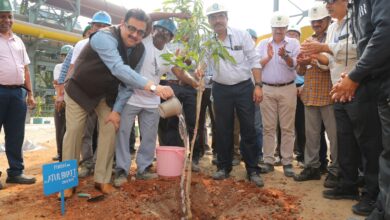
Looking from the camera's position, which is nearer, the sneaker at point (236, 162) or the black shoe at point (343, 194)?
the black shoe at point (343, 194)

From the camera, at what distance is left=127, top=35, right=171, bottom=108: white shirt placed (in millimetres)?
3566

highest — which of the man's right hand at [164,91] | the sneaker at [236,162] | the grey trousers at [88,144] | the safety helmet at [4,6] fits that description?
the safety helmet at [4,6]

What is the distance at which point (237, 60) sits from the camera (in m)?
3.84

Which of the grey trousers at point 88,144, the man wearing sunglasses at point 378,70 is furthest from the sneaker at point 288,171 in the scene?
the grey trousers at point 88,144

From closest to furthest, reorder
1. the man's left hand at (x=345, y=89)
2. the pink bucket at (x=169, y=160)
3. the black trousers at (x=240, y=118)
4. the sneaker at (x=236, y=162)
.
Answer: the man's left hand at (x=345, y=89), the pink bucket at (x=169, y=160), the black trousers at (x=240, y=118), the sneaker at (x=236, y=162)

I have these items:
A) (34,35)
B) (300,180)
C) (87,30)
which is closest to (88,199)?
(300,180)

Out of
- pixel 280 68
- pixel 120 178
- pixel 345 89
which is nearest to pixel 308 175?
pixel 280 68

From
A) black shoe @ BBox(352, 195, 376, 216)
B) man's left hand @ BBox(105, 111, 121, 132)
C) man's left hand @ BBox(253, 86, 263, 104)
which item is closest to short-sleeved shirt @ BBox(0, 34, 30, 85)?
man's left hand @ BBox(105, 111, 121, 132)

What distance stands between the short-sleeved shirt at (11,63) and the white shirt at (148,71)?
1323mm

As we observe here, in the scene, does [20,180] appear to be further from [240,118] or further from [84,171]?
[240,118]

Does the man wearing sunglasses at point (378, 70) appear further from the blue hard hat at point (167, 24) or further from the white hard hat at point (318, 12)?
the blue hard hat at point (167, 24)

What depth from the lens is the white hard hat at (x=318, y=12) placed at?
380cm

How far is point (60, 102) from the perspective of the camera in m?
4.07

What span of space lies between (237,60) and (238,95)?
1.38ft
